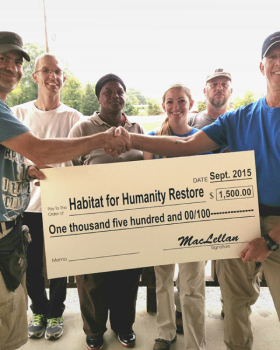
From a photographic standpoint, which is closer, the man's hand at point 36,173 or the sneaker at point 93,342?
the man's hand at point 36,173

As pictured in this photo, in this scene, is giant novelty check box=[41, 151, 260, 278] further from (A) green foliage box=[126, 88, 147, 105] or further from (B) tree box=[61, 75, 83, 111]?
(B) tree box=[61, 75, 83, 111]

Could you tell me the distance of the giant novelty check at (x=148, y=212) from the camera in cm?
141

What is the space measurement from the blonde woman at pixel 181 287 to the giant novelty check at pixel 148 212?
306 mm

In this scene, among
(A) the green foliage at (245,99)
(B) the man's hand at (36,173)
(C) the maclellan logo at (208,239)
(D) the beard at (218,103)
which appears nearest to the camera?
(B) the man's hand at (36,173)

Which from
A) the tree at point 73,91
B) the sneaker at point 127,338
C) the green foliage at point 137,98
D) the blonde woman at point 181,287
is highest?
the tree at point 73,91

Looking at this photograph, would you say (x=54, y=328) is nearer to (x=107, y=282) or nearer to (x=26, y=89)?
(x=107, y=282)

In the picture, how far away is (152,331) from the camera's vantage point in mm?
2090

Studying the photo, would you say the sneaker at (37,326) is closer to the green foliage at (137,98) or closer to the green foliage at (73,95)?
the green foliage at (73,95)

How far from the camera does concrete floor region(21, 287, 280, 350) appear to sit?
1958 millimetres

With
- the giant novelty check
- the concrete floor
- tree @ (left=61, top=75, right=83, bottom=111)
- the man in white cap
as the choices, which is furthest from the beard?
the concrete floor

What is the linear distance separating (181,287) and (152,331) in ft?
1.88

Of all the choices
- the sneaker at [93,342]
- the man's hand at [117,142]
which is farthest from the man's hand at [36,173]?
the sneaker at [93,342]

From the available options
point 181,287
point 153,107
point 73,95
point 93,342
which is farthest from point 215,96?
point 93,342

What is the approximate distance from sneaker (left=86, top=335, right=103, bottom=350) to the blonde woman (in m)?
0.35
